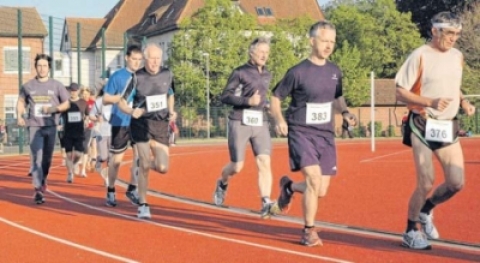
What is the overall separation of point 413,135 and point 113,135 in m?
5.58

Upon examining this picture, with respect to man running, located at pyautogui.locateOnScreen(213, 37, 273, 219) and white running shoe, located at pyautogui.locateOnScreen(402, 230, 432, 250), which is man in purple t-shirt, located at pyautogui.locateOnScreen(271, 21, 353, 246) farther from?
man running, located at pyautogui.locateOnScreen(213, 37, 273, 219)

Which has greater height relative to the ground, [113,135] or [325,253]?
[113,135]

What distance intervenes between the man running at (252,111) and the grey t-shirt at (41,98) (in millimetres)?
3188

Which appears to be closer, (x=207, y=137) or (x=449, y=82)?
(x=449, y=82)

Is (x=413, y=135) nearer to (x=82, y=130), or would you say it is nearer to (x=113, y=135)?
(x=113, y=135)

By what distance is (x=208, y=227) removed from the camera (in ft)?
35.5

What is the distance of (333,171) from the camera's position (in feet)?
31.1

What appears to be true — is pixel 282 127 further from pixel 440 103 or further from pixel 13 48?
pixel 13 48

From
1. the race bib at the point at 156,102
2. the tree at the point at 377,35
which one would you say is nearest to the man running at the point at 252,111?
the race bib at the point at 156,102

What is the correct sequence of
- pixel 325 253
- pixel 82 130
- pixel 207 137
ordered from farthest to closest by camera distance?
pixel 207 137
pixel 82 130
pixel 325 253

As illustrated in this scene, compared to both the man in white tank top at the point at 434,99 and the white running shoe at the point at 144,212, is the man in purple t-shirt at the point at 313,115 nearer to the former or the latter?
the man in white tank top at the point at 434,99

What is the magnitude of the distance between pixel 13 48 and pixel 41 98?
31.3m

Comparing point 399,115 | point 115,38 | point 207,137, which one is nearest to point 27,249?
point 115,38

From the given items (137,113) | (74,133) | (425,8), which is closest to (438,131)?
(137,113)
